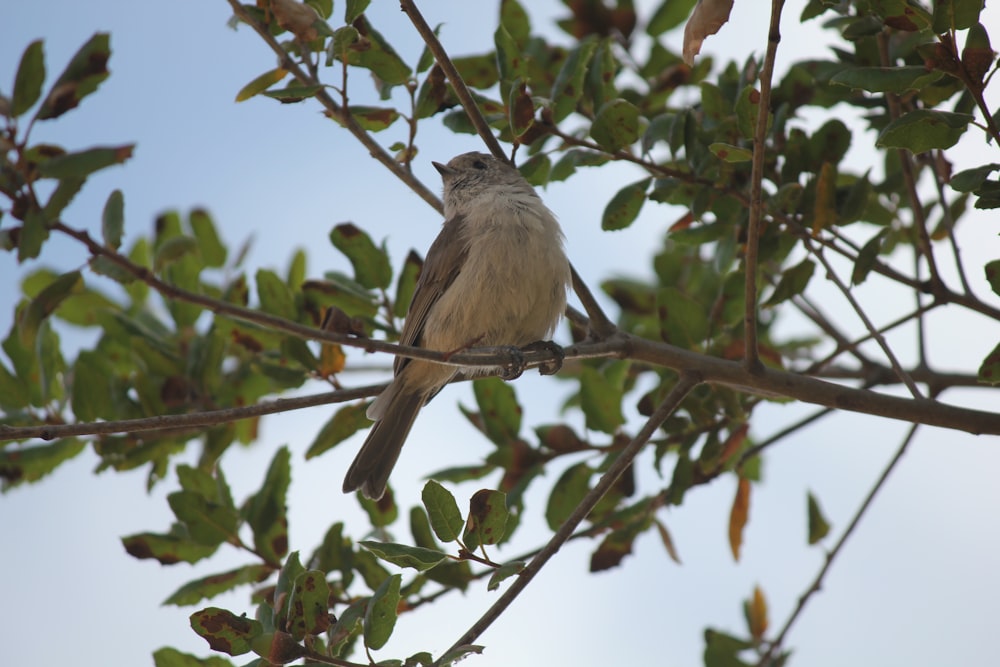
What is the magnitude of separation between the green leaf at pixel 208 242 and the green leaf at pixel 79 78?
2.59 m

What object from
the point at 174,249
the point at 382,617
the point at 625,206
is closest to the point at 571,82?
the point at 625,206

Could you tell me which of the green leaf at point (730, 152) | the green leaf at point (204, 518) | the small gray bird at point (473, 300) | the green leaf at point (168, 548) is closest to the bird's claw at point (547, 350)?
the small gray bird at point (473, 300)

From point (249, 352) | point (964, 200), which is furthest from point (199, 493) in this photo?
point (964, 200)

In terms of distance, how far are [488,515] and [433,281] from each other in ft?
6.20

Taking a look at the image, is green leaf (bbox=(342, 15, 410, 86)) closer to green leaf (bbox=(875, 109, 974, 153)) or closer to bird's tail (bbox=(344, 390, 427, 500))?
bird's tail (bbox=(344, 390, 427, 500))

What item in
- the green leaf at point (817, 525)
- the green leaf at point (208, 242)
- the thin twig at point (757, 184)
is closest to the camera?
the thin twig at point (757, 184)

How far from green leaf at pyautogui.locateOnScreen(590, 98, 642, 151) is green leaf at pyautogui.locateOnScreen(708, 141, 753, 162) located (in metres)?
0.53

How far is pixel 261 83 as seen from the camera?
3.46 m

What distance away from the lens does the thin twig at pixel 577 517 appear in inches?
113

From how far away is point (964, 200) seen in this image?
13.6 feet

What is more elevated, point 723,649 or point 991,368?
point 991,368

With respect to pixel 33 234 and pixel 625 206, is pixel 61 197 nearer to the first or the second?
pixel 33 234

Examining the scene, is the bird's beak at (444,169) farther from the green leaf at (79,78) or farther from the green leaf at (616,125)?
the green leaf at (79,78)

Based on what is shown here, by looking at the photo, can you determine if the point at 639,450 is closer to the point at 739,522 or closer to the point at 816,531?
the point at 739,522
